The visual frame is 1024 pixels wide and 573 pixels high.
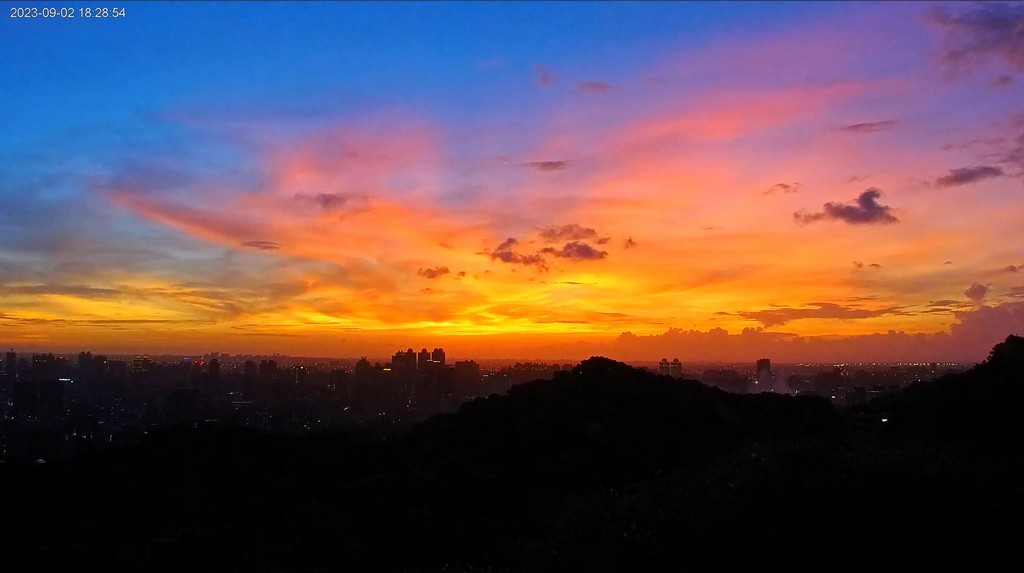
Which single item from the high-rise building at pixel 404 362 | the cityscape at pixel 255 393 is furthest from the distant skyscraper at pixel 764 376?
the high-rise building at pixel 404 362

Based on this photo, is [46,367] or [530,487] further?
[46,367]

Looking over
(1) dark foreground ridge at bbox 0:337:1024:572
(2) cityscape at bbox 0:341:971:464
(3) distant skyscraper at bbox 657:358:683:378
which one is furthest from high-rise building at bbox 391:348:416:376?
(1) dark foreground ridge at bbox 0:337:1024:572

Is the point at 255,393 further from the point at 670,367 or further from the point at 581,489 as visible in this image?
the point at 581,489

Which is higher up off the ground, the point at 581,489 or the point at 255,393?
the point at 581,489

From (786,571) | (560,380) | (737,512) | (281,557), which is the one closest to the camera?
(786,571)

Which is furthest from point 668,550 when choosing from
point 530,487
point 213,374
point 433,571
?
point 213,374

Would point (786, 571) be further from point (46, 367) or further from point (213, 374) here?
point (46, 367)

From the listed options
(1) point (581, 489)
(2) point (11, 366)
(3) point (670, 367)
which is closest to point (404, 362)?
(3) point (670, 367)

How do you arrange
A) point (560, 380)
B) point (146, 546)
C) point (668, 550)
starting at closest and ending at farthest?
point (668, 550) → point (146, 546) → point (560, 380)

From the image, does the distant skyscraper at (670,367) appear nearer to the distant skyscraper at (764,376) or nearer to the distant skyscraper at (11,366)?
the distant skyscraper at (764,376)
